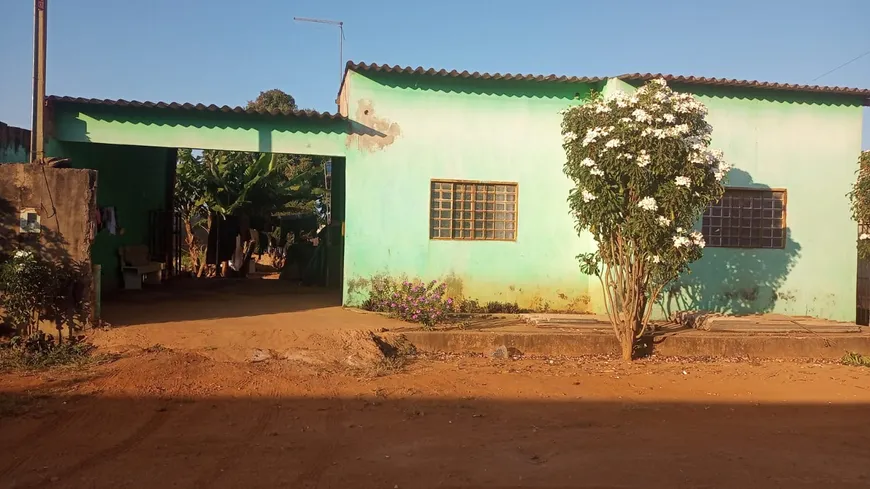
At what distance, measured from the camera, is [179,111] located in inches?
366

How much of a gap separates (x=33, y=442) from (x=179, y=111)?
585 centimetres

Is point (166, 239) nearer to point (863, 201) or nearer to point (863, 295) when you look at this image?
point (863, 201)

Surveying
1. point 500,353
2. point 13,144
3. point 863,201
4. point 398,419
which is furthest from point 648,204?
point 13,144

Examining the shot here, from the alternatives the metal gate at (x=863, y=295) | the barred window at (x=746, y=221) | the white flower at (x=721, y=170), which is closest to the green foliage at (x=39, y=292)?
the white flower at (x=721, y=170)

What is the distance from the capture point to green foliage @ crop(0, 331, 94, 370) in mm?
6621

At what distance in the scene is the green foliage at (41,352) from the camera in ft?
21.7

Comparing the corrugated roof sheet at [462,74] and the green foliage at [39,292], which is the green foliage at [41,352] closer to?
the green foliage at [39,292]

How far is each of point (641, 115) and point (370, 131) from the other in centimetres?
435

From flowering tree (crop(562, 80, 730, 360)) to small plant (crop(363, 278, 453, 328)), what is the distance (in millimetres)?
2305

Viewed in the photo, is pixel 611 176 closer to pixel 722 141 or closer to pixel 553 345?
pixel 553 345

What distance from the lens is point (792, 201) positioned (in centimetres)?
1038

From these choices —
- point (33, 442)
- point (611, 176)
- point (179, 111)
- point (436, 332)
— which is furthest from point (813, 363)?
point (179, 111)

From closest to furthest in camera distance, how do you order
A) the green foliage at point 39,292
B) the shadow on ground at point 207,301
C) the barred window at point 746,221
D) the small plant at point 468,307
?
1. the green foliage at point 39,292
2. the shadow on ground at point 207,301
3. the small plant at point 468,307
4. the barred window at point 746,221

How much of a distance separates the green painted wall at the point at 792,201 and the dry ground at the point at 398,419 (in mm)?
2138
